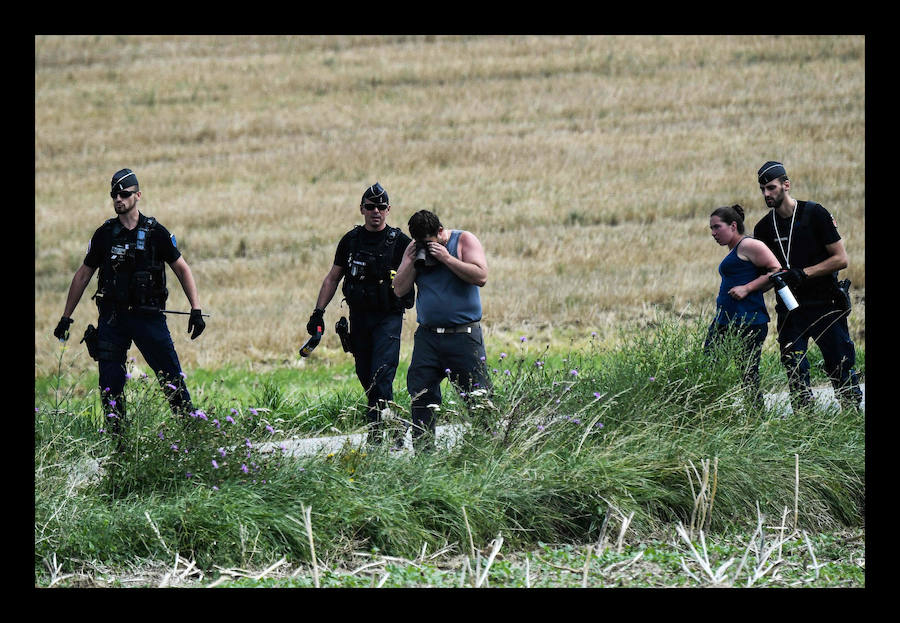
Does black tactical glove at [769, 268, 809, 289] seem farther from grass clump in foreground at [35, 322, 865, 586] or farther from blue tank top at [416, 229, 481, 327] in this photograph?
blue tank top at [416, 229, 481, 327]

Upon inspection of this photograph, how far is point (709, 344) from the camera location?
730 centimetres

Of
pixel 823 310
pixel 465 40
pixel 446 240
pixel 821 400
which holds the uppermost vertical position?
pixel 465 40

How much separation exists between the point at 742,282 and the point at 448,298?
218cm

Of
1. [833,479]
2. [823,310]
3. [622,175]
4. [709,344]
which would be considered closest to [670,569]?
[833,479]

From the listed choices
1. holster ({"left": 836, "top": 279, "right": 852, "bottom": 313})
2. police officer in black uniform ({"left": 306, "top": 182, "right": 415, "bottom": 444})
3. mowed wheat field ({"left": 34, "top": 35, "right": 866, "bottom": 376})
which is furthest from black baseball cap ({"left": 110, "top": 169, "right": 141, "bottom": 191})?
holster ({"left": 836, "top": 279, "right": 852, "bottom": 313})

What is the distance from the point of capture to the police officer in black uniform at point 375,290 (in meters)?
7.32

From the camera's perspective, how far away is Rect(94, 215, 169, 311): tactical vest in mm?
7285

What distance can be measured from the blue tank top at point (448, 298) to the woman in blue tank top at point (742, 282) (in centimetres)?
170

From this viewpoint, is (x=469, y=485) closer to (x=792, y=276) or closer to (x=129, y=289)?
(x=129, y=289)

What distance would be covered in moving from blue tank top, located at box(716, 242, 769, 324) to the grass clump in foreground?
0.84 m

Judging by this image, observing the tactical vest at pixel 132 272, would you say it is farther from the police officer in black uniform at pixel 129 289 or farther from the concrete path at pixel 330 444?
the concrete path at pixel 330 444

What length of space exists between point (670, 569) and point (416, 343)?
2.39 m

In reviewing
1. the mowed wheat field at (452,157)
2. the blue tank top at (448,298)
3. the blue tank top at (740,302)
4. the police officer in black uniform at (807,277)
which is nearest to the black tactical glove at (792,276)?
the police officer in black uniform at (807,277)

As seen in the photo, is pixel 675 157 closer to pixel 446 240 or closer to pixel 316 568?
pixel 446 240
